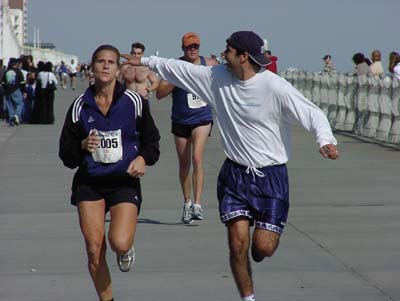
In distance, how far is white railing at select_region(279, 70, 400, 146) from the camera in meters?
21.9

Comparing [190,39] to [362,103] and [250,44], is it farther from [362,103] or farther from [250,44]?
[362,103]

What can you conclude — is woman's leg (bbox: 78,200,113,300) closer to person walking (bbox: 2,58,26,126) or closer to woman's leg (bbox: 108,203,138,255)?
woman's leg (bbox: 108,203,138,255)

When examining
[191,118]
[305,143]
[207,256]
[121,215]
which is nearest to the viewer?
[121,215]

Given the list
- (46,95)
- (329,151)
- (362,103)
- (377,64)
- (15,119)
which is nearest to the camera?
(329,151)

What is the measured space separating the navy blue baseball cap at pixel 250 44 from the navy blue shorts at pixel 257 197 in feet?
2.13

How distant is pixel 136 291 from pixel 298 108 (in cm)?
188

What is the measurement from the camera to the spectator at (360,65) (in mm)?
25719

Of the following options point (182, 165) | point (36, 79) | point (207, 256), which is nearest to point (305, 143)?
point (36, 79)

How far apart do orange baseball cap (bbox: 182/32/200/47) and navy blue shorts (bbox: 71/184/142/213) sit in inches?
160

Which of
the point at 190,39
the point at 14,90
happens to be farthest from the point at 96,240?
the point at 14,90

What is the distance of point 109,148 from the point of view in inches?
275

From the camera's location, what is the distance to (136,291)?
8.10 meters

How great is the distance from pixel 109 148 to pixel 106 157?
57 millimetres

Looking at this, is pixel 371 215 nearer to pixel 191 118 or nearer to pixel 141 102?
pixel 191 118
